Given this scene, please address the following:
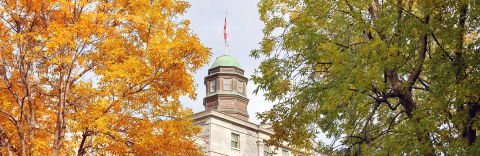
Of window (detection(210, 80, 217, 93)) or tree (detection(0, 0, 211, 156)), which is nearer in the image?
tree (detection(0, 0, 211, 156))

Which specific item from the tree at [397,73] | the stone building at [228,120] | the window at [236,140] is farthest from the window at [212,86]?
the tree at [397,73]

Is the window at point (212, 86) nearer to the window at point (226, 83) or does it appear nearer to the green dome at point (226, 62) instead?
the window at point (226, 83)

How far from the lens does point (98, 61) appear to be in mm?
11844

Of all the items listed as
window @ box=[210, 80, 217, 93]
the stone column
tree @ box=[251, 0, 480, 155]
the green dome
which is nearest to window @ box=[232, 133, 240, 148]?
the stone column

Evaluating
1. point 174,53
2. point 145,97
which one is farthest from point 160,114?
point 174,53

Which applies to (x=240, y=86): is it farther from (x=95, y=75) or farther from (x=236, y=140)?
(x=95, y=75)

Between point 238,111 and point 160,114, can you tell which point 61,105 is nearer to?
point 160,114

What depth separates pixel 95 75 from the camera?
37.9ft

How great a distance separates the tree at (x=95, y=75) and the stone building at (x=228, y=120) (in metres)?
16.2

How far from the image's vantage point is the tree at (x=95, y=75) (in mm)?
10328

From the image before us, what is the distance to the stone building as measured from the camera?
99.6ft

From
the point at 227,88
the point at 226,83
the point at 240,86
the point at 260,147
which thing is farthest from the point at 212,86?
the point at 260,147

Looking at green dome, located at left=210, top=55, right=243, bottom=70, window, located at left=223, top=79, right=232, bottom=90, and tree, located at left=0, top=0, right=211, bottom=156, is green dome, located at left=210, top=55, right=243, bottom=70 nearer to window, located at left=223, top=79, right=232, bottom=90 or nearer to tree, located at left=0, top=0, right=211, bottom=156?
window, located at left=223, top=79, right=232, bottom=90

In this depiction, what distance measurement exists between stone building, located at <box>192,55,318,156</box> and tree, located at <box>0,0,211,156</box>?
16158 mm
